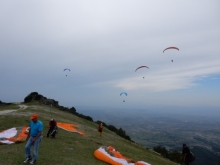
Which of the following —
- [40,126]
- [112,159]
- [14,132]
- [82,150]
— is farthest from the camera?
[14,132]

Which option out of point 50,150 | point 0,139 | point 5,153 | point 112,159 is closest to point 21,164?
→ point 5,153

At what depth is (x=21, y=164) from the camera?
49.3 feet

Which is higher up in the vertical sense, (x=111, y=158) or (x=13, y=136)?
(x=13, y=136)

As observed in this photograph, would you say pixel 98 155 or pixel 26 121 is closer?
pixel 98 155

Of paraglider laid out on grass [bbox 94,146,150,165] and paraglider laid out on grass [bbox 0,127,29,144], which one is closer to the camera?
paraglider laid out on grass [bbox 94,146,150,165]

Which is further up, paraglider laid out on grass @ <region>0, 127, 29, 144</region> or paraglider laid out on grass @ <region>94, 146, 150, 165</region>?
paraglider laid out on grass @ <region>0, 127, 29, 144</region>

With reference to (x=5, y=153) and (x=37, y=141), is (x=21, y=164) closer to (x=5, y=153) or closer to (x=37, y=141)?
(x=37, y=141)

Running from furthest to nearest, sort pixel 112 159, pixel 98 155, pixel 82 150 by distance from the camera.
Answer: pixel 82 150 < pixel 98 155 < pixel 112 159

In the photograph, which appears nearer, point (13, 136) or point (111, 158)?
point (111, 158)

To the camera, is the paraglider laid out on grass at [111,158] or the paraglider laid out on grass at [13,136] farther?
the paraglider laid out on grass at [13,136]

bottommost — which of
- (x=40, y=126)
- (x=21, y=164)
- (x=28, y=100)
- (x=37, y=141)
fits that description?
(x=21, y=164)

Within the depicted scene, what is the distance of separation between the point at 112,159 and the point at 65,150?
4.94 meters

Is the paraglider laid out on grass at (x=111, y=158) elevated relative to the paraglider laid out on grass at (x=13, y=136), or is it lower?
lower

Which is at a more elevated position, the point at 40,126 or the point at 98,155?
the point at 40,126
